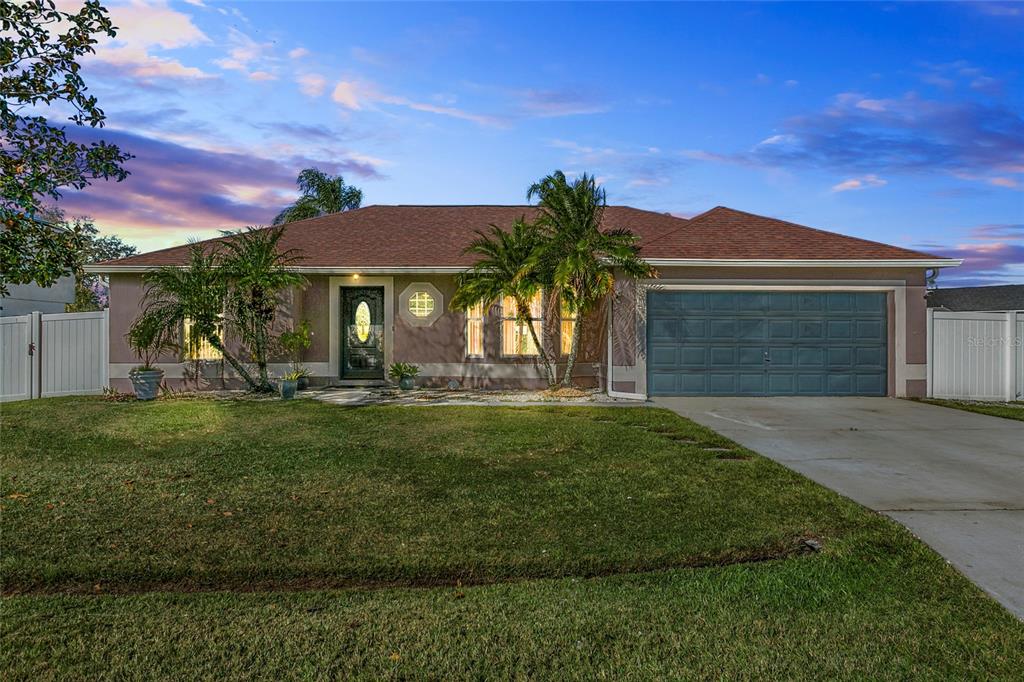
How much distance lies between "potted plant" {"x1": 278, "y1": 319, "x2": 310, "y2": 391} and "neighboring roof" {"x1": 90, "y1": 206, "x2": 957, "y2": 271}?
5.09 feet

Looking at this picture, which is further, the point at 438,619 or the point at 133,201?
the point at 133,201

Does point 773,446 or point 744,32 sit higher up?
point 744,32

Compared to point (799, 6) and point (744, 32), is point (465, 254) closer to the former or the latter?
point (744, 32)

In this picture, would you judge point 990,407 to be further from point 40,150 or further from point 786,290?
point 40,150

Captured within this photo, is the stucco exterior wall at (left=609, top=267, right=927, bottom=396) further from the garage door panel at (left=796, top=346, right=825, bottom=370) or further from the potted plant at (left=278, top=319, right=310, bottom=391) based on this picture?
the potted plant at (left=278, top=319, right=310, bottom=391)

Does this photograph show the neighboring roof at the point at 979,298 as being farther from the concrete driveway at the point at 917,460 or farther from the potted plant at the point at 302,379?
the potted plant at the point at 302,379

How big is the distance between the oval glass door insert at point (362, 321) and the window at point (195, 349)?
3.08 meters

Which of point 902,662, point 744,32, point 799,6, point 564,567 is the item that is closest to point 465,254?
point 744,32

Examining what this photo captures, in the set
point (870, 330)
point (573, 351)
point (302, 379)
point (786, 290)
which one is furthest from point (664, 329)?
point (302, 379)

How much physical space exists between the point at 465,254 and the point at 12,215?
33.8 feet

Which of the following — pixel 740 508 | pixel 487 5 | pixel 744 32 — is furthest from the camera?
pixel 744 32

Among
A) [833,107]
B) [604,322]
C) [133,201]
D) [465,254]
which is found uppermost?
[833,107]

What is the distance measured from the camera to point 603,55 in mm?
12672

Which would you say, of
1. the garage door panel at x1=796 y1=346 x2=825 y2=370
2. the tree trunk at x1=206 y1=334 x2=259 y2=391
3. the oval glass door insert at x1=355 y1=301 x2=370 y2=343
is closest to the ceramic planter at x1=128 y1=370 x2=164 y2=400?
the tree trunk at x1=206 y1=334 x2=259 y2=391
